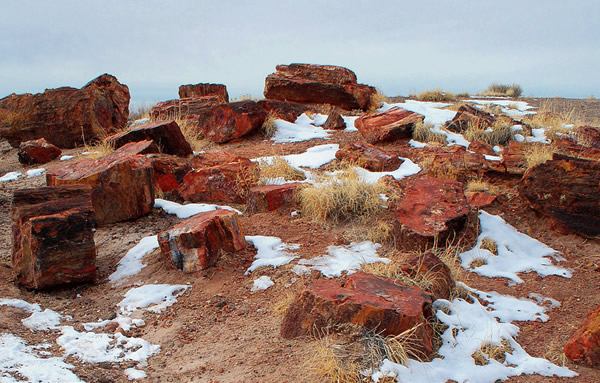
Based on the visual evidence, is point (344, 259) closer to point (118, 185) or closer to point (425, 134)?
point (118, 185)

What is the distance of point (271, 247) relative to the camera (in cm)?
538

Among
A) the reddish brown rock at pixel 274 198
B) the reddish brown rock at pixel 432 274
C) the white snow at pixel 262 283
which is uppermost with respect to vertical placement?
the reddish brown rock at pixel 274 198

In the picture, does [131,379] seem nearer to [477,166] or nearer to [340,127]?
[477,166]

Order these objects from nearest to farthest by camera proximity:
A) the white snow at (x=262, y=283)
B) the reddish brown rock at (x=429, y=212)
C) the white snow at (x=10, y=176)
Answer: the white snow at (x=262, y=283) → the reddish brown rock at (x=429, y=212) → the white snow at (x=10, y=176)

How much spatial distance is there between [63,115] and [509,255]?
9.11m

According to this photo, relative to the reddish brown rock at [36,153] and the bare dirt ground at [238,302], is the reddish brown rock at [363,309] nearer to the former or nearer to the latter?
the bare dirt ground at [238,302]

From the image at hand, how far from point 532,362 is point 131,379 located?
2701 mm

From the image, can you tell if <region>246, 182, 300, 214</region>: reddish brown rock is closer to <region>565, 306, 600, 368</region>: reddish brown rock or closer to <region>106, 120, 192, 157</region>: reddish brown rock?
<region>106, 120, 192, 157</region>: reddish brown rock

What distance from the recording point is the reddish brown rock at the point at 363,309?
3.41 m

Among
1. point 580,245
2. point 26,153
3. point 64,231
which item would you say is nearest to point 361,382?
point 64,231

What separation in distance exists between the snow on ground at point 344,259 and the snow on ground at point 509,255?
36.9 inches

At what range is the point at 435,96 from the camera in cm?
1569

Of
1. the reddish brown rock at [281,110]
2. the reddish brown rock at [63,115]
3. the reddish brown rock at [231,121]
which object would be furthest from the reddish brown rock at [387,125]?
the reddish brown rock at [63,115]

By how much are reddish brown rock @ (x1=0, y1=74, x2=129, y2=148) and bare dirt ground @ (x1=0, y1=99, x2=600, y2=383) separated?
4.27 meters
